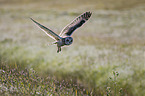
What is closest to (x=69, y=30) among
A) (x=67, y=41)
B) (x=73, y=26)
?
(x=73, y=26)

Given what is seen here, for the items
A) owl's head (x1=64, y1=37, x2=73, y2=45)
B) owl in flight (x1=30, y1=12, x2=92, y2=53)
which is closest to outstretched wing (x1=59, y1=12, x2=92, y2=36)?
owl in flight (x1=30, y1=12, x2=92, y2=53)

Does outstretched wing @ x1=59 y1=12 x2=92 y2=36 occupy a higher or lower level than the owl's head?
higher

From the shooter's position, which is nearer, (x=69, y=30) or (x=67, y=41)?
(x=67, y=41)

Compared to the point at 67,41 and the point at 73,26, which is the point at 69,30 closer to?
the point at 73,26

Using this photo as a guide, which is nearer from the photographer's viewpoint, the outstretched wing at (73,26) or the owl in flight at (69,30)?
the owl in flight at (69,30)

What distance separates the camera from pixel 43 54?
6562 mm

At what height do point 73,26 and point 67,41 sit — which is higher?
point 73,26

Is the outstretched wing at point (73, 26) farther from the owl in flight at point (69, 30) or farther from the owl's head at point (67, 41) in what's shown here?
the owl's head at point (67, 41)

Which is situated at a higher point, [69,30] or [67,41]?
[69,30]

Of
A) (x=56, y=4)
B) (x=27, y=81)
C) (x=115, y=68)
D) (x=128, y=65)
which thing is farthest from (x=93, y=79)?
(x=56, y=4)

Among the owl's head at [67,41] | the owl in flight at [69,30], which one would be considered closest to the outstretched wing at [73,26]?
the owl in flight at [69,30]

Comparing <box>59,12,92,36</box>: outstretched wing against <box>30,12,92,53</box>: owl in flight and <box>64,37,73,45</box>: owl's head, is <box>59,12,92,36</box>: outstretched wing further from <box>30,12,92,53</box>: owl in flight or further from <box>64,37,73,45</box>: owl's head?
<box>64,37,73,45</box>: owl's head

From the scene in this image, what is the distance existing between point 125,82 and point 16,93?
2.54 m

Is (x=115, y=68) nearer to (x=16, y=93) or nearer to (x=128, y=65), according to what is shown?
(x=128, y=65)
